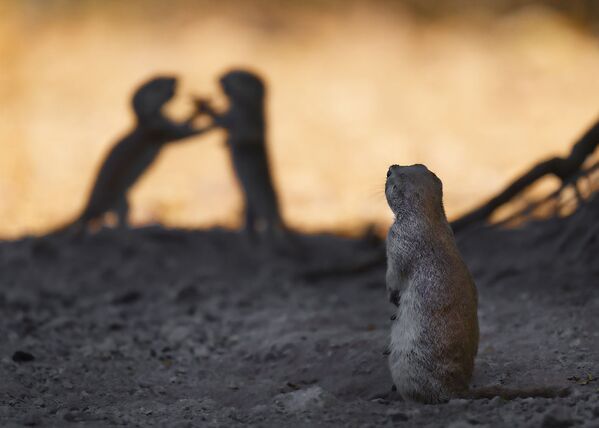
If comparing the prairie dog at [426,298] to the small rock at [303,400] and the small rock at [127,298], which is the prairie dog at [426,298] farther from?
the small rock at [127,298]

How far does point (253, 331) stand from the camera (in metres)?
4.23

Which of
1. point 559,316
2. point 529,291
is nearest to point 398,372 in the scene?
point 559,316

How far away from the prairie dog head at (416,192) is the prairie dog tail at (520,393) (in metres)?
0.62

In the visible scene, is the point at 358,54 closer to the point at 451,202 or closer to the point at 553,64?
the point at 553,64

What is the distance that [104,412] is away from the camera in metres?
2.85

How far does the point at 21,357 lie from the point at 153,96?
3.32 meters

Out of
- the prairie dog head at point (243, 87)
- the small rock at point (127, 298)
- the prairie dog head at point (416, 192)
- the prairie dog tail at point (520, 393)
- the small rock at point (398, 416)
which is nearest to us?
the small rock at point (398, 416)

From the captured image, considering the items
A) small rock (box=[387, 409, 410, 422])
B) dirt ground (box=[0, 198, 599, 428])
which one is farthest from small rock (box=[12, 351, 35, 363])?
small rock (box=[387, 409, 410, 422])

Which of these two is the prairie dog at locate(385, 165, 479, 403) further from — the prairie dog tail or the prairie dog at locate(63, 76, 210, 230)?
the prairie dog at locate(63, 76, 210, 230)

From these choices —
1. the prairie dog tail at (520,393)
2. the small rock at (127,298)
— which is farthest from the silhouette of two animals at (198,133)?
the prairie dog tail at (520,393)

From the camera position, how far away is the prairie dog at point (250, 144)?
20.9ft

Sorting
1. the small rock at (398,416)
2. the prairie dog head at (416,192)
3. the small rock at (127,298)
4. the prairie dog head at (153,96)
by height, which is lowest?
the small rock at (398,416)

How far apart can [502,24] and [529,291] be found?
7561mm

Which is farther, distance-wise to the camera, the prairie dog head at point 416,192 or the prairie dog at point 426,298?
the prairie dog head at point 416,192
